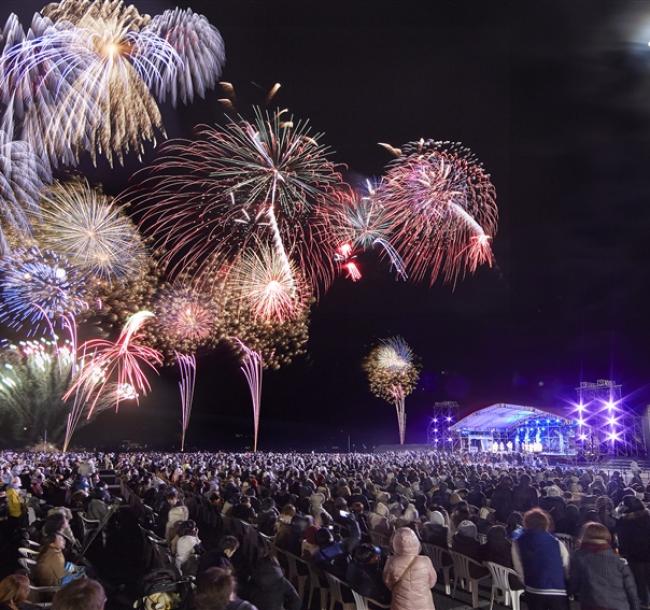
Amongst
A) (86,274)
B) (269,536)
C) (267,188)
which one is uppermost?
(267,188)

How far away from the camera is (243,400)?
86125 millimetres

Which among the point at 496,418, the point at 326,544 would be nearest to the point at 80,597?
the point at 326,544

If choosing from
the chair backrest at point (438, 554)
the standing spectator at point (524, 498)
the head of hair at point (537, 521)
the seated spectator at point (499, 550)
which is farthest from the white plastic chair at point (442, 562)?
the head of hair at point (537, 521)

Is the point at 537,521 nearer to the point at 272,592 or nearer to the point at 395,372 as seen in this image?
the point at 272,592

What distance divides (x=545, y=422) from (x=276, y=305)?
36.3 metres

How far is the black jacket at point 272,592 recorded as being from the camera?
18.7ft

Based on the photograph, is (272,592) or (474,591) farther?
→ (474,591)

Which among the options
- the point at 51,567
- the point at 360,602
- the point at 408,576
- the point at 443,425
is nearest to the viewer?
the point at 408,576

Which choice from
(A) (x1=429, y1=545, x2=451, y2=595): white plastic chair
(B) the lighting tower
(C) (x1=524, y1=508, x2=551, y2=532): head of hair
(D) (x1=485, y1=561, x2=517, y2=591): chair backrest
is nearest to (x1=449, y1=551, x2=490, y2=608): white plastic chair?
(A) (x1=429, y1=545, x2=451, y2=595): white plastic chair

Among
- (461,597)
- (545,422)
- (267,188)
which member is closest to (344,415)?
(545,422)

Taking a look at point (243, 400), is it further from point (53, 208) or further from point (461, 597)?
point (461, 597)

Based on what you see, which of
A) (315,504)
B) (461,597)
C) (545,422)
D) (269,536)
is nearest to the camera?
(461,597)

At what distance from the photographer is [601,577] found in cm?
495

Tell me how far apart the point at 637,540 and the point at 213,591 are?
209 inches
